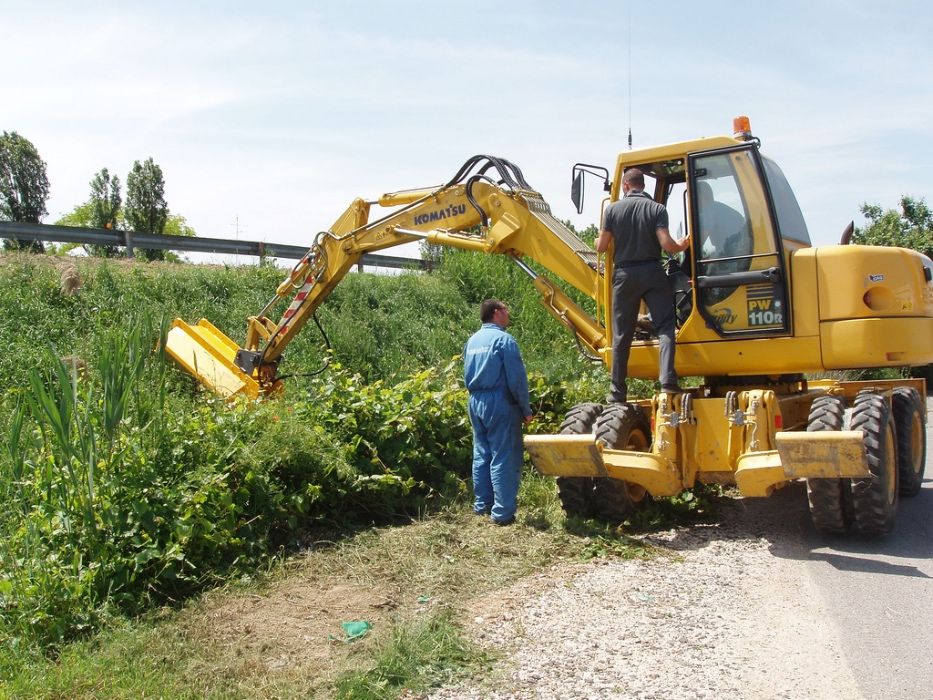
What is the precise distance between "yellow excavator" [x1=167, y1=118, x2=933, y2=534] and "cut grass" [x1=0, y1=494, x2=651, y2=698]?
2.51 feet

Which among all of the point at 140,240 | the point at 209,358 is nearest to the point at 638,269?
the point at 209,358

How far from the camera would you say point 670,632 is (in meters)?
4.95

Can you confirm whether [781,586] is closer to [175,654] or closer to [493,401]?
[493,401]

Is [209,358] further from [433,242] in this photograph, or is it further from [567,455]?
[567,455]

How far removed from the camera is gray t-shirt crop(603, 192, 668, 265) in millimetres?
7062

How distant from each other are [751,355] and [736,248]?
0.85 m

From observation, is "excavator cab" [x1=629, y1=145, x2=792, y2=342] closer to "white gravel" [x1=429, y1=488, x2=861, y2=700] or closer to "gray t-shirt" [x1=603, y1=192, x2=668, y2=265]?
"gray t-shirt" [x1=603, y1=192, x2=668, y2=265]

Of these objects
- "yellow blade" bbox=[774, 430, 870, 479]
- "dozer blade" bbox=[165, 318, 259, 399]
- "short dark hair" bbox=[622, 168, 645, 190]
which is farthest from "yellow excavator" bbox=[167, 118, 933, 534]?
"dozer blade" bbox=[165, 318, 259, 399]

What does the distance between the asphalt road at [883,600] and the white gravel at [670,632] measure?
0.10m

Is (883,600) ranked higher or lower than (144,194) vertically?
lower

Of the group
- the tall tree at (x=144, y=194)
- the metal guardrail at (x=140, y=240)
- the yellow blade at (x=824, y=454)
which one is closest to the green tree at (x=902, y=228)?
the metal guardrail at (x=140, y=240)

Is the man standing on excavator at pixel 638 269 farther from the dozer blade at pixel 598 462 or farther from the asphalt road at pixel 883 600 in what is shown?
the asphalt road at pixel 883 600

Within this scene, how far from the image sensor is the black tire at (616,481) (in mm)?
7031

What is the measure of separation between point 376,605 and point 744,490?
9.25ft
